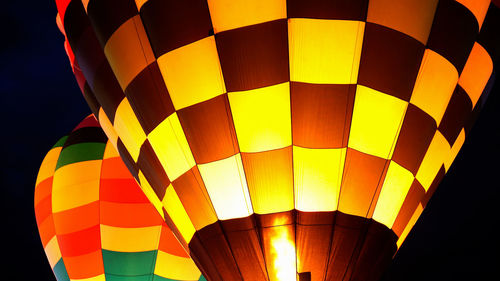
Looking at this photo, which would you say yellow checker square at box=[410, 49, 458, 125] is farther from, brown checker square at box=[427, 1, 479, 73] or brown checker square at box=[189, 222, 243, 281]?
brown checker square at box=[189, 222, 243, 281]

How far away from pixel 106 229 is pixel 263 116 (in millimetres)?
2620

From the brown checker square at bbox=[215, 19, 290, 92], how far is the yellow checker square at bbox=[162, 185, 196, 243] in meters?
0.70

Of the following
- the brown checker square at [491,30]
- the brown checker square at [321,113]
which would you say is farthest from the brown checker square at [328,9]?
the brown checker square at [491,30]

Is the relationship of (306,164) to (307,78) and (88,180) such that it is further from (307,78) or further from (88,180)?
(88,180)

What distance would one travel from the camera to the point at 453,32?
2.68 meters

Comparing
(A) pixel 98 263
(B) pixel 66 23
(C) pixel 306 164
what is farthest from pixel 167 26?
(A) pixel 98 263

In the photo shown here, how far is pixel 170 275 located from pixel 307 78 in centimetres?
274

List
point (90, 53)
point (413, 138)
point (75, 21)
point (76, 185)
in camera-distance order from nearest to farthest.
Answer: point (413, 138) < point (90, 53) < point (75, 21) < point (76, 185)

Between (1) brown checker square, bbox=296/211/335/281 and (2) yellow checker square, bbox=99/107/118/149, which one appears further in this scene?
(2) yellow checker square, bbox=99/107/118/149

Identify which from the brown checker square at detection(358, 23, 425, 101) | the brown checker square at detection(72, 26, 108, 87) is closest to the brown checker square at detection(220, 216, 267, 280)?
the brown checker square at detection(358, 23, 425, 101)

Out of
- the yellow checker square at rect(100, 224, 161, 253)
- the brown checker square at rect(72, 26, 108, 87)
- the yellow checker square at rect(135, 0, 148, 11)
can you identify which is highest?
the brown checker square at rect(72, 26, 108, 87)

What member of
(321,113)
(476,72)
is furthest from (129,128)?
(476,72)

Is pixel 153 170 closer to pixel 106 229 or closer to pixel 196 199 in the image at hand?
pixel 196 199

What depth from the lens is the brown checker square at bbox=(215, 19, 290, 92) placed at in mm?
2500
